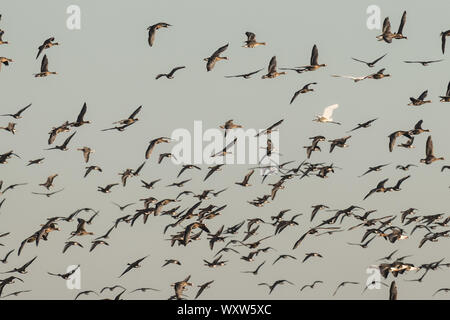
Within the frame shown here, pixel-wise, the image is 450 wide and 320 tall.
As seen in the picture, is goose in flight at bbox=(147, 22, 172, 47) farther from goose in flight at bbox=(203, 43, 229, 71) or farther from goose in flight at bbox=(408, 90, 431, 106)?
goose in flight at bbox=(408, 90, 431, 106)

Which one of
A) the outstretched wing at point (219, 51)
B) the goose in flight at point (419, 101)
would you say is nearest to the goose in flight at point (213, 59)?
the outstretched wing at point (219, 51)

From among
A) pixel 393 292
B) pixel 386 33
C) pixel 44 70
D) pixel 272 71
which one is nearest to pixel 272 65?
pixel 272 71

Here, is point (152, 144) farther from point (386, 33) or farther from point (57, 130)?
point (386, 33)

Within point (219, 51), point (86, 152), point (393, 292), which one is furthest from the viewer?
point (86, 152)

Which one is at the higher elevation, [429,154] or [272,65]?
[272,65]

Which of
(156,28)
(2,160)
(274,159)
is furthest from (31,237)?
(274,159)

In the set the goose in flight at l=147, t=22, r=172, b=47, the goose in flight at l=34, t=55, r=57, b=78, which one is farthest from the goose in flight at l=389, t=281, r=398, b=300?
the goose in flight at l=34, t=55, r=57, b=78

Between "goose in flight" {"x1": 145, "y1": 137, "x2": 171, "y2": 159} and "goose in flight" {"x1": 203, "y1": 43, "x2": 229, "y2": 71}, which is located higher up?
"goose in flight" {"x1": 203, "y1": 43, "x2": 229, "y2": 71}

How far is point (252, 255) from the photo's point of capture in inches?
3834

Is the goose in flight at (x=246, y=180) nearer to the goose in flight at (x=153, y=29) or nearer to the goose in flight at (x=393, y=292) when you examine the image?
the goose in flight at (x=153, y=29)

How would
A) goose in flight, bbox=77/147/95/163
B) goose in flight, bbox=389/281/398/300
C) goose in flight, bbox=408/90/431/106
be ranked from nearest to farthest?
goose in flight, bbox=389/281/398/300 → goose in flight, bbox=408/90/431/106 → goose in flight, bbox=77/147/95/163
